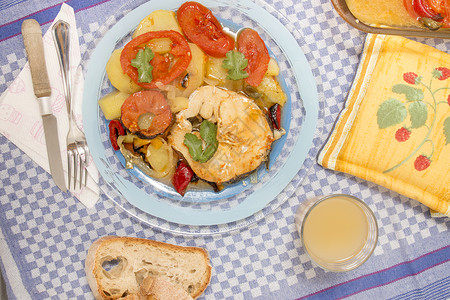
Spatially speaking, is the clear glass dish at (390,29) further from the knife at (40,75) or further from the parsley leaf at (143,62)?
the knife at (40,75)

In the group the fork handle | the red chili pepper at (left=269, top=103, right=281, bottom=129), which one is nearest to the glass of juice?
the red chili pepper at (left=269, top=103, right=281, bottom=129)

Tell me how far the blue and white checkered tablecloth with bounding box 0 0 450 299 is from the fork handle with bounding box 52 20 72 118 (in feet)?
0.20

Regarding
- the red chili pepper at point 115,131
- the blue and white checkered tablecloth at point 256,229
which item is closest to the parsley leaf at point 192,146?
the red chili pepper at point 115,131

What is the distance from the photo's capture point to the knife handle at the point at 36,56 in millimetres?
1695

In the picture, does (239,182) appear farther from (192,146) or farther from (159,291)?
(159,291)

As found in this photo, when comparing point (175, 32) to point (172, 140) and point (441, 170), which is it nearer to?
point (172, 140)

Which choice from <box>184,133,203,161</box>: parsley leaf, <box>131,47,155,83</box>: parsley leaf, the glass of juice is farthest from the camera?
the glass of juice

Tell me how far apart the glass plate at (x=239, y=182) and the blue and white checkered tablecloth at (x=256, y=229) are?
0.07 m

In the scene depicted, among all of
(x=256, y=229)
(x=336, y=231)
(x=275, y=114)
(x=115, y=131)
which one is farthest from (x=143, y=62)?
(x=336, y=231)

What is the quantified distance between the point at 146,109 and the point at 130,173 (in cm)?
31

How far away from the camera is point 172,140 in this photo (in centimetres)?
165

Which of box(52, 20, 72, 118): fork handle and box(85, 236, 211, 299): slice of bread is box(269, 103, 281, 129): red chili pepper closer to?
box(85, 236, 211, 299): slice of bread

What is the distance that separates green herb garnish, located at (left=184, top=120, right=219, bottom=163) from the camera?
161 cm

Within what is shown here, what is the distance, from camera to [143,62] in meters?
1.50
